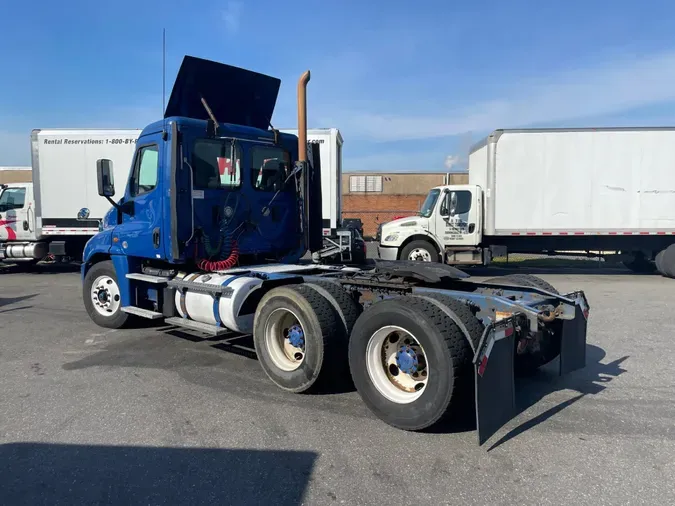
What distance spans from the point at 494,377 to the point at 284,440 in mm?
1610

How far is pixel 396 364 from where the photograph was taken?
166 inches

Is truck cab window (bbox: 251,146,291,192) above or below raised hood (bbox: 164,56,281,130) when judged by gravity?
below

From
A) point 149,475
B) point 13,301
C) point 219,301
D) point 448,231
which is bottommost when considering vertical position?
point 149,475

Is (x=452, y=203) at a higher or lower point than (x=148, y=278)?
higher

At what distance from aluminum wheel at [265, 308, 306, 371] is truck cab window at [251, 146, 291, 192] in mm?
2399

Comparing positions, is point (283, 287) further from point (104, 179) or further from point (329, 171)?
point (329, 171)

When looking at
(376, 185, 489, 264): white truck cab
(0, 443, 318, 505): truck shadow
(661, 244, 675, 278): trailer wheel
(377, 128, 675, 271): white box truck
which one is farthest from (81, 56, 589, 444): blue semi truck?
(661, 244, 675, 278): trailer wheel

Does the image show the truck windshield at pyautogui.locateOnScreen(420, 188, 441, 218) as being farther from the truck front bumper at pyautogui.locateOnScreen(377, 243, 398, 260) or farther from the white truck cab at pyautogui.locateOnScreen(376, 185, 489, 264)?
the truck front bumper at pyautogui.locateOnScreen(377, 243, 398, 260)

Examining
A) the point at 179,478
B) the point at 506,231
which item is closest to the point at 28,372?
the point at 179,478

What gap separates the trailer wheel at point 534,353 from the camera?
4.75 m

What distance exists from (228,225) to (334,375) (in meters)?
2.77

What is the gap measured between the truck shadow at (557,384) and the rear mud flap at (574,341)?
0.36 meters

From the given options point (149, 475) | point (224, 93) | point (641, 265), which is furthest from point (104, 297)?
point (641, 265)

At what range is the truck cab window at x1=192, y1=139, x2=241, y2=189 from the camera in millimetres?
6379
